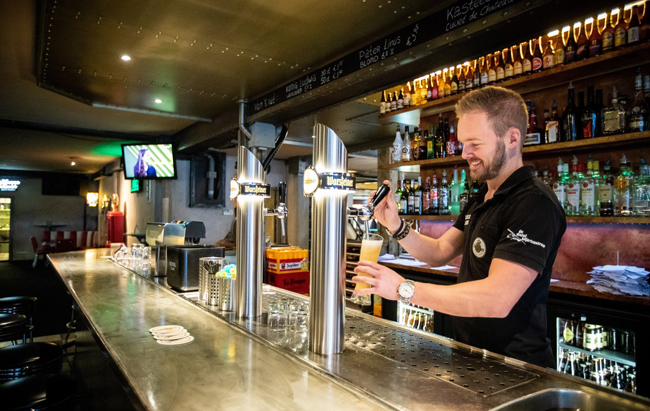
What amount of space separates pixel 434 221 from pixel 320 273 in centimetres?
297

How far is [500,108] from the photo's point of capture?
4.09ft

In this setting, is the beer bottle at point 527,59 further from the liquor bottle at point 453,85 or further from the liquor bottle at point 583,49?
the liquor bottle at point 453,85

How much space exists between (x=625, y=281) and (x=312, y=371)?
201cm

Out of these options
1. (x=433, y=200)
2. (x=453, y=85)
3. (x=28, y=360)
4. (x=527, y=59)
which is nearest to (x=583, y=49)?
(x=527, y=59)

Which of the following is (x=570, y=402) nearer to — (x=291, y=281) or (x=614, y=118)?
(x=614, y=118)

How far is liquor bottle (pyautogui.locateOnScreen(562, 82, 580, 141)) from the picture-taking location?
2.72 m

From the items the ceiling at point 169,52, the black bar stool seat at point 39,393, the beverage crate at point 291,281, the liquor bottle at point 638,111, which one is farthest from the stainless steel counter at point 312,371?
the ceiling at point 169,52

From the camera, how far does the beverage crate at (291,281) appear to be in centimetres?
312

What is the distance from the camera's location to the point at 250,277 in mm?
1655

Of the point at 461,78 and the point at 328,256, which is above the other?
the point at 461,78

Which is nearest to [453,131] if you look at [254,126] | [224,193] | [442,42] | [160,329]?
[442,42]

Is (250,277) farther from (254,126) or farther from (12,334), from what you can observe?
(254,126)

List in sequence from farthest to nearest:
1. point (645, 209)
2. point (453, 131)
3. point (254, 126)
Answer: point (254, 126) < point (453, 131) < point (645, 209)

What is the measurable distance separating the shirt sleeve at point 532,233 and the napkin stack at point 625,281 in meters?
1.44
